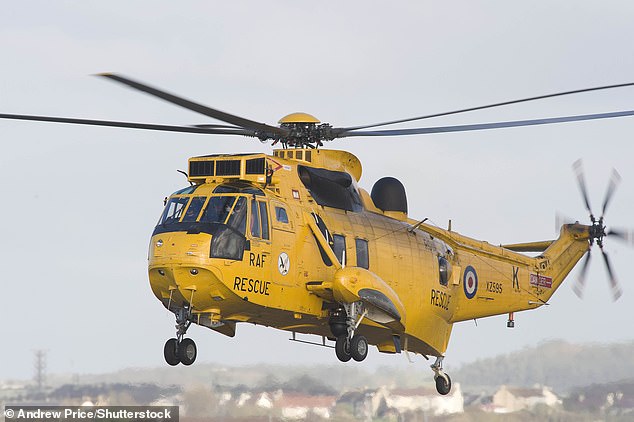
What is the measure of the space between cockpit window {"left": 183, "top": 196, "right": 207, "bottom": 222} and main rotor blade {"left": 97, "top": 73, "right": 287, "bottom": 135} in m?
1.39

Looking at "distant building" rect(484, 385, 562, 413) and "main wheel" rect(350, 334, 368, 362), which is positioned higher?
"main wheel" rect(350, 334, 368, 362)

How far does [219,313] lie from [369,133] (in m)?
4.59

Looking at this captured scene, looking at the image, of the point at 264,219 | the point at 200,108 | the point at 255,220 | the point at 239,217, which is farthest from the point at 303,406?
the point at 200,108

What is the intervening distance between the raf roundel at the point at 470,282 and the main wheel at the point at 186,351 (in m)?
6.61

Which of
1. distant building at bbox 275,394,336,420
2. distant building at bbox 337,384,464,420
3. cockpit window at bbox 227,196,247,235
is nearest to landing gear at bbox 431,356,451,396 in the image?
distant building at bbox 337,384,464,420

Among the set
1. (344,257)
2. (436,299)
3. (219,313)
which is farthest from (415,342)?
(219,313)

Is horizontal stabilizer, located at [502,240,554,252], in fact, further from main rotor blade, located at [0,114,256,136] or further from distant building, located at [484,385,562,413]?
main rotor blade, located at [0,114,256,136]

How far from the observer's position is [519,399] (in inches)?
1298

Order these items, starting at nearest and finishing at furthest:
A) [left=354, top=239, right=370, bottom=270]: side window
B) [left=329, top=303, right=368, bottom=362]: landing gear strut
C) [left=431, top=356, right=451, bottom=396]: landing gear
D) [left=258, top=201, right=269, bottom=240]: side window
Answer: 1. [left=258, top=201, right=269, bottom=240]: side window
2. [left=329, top=303, right=368, bottom=362]: landing gear strut
3. [left=354, top=239, right=370, bottom=270]: side window
4. [left=431, top=356, right=451, bottom=396]: landing gear

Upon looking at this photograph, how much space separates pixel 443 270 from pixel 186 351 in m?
6.09

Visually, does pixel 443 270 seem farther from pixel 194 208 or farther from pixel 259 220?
pixel 194 208

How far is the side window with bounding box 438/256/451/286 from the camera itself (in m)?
29.2

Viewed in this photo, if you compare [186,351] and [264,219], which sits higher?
[264,219]

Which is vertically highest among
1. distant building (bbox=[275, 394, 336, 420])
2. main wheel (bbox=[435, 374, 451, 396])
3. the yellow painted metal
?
the yellow painted metal
